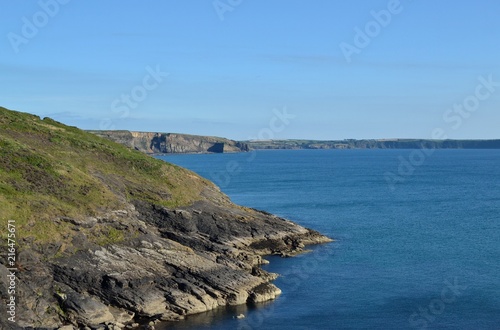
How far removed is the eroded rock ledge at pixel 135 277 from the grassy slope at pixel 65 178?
7.78 ft

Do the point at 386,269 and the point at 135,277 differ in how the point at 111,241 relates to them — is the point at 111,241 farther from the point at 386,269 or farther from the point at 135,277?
the point at 386,269

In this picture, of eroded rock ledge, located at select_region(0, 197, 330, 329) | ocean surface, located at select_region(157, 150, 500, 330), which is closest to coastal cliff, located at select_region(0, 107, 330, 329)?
eroded rock ledge, located at select_region(0, 197, 330, 329)

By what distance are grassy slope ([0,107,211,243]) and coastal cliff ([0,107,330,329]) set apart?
172mm

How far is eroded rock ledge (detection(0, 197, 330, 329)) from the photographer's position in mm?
56312

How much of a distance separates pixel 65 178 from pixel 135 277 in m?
19.4

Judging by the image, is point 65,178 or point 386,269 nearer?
point 65,178

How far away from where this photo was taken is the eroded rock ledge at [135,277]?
5631cm

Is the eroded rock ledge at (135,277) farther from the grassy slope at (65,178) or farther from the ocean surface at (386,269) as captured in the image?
the ocean surface at (386,269)

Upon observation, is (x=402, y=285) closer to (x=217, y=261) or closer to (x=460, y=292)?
(x=460, y=292)

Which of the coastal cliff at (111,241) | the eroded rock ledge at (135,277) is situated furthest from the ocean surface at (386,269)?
the coastal cliff at (111,241)

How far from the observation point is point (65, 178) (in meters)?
75.8

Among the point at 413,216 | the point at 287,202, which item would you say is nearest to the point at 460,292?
the point at 413,216

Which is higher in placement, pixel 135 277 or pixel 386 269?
pixel 386 269

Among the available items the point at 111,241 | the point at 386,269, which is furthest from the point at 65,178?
the point at 386,269
